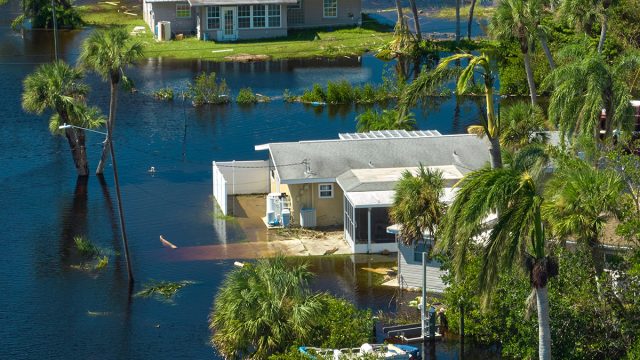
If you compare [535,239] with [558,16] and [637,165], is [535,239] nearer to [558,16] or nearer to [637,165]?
[637,165]

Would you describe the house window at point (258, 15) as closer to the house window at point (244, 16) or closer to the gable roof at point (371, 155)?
the house window at point (244, 16)

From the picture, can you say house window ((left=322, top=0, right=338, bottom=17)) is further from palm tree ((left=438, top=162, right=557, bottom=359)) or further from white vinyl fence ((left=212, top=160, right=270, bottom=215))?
palm tree ((left=438, top=162, right=557, bottom=359))

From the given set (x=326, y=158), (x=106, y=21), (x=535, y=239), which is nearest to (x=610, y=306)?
(x=535, y=239)

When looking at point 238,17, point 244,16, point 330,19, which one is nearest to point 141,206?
point 238,17

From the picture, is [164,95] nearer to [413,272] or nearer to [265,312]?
[413,272]

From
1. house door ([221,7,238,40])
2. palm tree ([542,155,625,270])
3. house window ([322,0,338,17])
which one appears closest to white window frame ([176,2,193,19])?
house door ([221,7,238,40])
